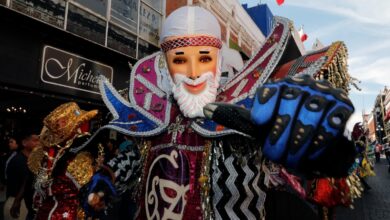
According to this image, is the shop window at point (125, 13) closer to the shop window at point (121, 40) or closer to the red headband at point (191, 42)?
the shop window at point (121, 40)

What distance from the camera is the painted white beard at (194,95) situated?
170 cm

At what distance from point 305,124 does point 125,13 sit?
8.97 m

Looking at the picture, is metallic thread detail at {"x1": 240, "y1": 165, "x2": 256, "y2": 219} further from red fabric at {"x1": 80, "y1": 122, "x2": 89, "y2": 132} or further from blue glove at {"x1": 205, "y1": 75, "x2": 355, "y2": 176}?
red fabric at {"x1": 80, "y1": 122, "x2": 89, "y2": 132}

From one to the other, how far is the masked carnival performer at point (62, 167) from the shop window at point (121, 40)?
568cm

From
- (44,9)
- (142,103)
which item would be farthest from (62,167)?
(44,9)

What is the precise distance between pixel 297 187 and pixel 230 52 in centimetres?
115

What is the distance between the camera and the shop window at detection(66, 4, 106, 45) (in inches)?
290

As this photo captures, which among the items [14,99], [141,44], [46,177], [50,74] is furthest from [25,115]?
[46,177]

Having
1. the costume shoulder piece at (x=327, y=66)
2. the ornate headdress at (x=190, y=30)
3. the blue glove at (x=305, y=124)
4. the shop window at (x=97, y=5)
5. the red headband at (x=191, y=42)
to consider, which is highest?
the shop window at (x=97, y=5)

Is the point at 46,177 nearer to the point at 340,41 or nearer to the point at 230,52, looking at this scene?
the point at 230,52

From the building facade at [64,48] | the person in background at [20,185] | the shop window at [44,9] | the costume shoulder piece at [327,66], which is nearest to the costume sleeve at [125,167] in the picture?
the costume shoulder piece at [327,66]

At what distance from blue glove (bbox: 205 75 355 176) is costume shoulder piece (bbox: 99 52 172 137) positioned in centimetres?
95

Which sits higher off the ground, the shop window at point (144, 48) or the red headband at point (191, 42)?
the shop window at point (144, 48)

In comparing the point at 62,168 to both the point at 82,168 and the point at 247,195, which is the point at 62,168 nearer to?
the point at 82,168
